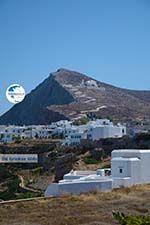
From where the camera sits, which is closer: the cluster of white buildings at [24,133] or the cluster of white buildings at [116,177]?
the cluster of white buildings at [116,177]

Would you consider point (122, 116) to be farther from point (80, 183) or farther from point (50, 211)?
point (50, 211)

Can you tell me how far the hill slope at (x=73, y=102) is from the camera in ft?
307

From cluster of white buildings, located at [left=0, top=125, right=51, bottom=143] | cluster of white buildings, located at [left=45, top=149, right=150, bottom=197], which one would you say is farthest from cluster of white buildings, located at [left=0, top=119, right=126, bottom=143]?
cluster of white buildings, located at [left=45, top=149, right=150, bottom=197]

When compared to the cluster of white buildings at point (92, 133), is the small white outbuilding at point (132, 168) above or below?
below

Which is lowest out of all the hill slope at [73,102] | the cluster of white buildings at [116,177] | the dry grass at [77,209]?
the dry grass at [77,209]

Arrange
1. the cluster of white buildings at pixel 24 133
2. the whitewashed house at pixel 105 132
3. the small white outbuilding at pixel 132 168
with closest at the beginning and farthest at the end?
the small white outbuilding at pixel 132 168 < the whitewashed house at pixel 105 132 < the cluster of white buildings at pixel 24 133

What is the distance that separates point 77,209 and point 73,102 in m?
89.1

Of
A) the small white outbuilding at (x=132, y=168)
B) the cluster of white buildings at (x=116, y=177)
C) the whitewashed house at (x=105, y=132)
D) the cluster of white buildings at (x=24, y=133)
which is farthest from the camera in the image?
the cluster of white buildings at (x=24, y=133)

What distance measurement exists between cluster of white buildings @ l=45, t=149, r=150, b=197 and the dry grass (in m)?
3.00

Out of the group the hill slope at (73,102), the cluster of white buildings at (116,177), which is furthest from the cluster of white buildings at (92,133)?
the cluster of white buildings at (116,177)

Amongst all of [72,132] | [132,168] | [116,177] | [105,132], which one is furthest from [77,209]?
[72,132]

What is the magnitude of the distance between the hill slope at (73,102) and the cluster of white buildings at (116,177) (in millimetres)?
64921

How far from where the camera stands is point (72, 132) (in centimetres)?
6241

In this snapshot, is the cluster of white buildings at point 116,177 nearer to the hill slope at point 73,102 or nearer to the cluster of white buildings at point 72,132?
the cluster of white buildings at point 72,132
